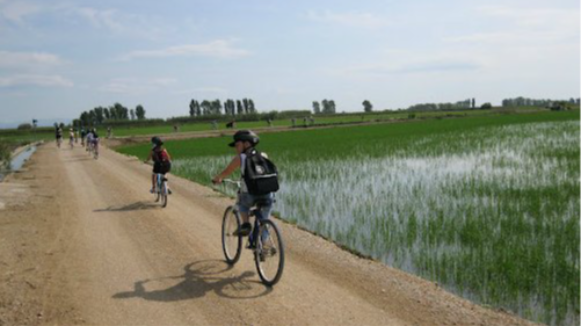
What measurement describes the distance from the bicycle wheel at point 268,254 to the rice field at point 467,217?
8.47ft

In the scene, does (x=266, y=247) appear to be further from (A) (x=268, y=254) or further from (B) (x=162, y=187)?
(B) (x=162, y=187)

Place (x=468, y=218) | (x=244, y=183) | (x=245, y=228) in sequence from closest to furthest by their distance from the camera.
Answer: (x=244, y=183), (x=245, y=228), (x=468, y=218)

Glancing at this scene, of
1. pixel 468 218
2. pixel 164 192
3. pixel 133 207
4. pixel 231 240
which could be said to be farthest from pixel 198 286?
pixel 133 207

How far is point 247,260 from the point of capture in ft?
25.8

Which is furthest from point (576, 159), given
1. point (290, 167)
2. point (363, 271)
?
point (363, 271)

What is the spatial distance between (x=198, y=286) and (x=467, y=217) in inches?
262

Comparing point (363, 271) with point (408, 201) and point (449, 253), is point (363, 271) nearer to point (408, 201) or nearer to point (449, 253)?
point (449, 253)

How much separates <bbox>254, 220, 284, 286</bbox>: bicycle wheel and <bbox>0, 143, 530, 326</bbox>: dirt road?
0.54 ft

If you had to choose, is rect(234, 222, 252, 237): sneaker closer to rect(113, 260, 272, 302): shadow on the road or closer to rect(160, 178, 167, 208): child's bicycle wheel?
rect(113, 260, 272, 302): shadow on the road

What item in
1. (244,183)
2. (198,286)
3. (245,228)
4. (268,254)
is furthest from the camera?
(245,228)

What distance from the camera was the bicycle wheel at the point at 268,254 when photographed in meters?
6.43

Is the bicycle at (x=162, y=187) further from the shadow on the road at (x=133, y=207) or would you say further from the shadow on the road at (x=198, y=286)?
the shadow on the road at (x=198, y=286)

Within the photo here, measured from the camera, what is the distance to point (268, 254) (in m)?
6.55

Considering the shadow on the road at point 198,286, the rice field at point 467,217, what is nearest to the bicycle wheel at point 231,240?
the shadow on the road at point 198,286
